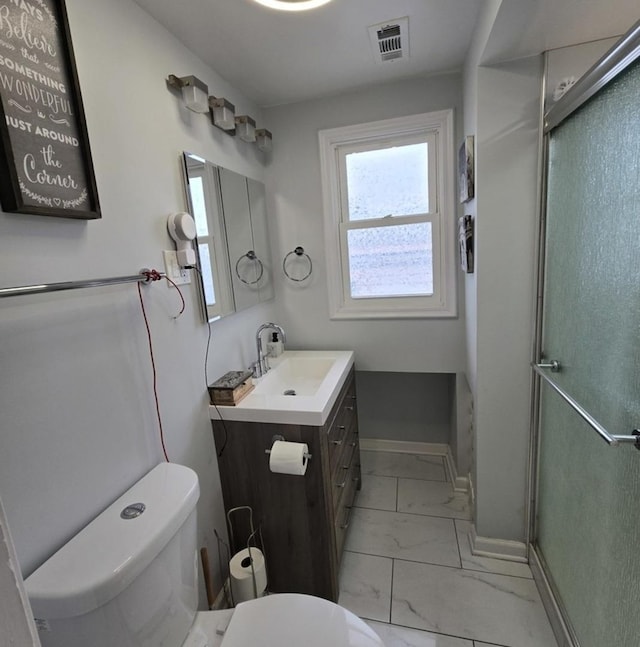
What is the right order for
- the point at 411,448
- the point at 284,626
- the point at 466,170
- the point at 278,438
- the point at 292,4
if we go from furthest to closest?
the point at 411,448, the point at 466,170, the point at 278,438, the point at 292,4, the point at 284,626

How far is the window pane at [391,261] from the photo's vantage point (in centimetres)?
222

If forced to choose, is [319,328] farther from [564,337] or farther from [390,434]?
[564,337]

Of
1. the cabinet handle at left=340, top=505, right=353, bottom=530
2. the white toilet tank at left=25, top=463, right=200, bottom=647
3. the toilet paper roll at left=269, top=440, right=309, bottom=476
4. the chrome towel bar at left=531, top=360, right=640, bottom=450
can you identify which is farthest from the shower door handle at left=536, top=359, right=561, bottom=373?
the white toilet tank at left=25, top=463, right=200, bottom=647

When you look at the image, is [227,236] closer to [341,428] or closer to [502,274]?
[341,428]

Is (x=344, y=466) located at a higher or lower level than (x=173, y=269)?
lower

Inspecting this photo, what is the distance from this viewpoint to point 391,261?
2.28 m

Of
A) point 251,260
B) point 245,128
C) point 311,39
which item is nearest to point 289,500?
point 251,260

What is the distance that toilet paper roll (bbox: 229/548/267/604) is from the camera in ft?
4.77

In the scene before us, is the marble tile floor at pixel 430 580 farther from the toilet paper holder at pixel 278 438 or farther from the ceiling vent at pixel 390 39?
the ceiling vent at pixel 390 39

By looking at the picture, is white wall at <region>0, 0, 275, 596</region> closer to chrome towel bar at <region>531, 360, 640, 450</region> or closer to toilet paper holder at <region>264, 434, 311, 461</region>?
toilet paper holder at <region>264, 434, 311, 461</region>

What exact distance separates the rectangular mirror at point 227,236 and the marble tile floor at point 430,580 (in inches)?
56.0

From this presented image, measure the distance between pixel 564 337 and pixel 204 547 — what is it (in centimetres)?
165

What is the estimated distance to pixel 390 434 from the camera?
2.76 meters

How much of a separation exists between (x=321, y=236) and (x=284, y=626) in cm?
190
